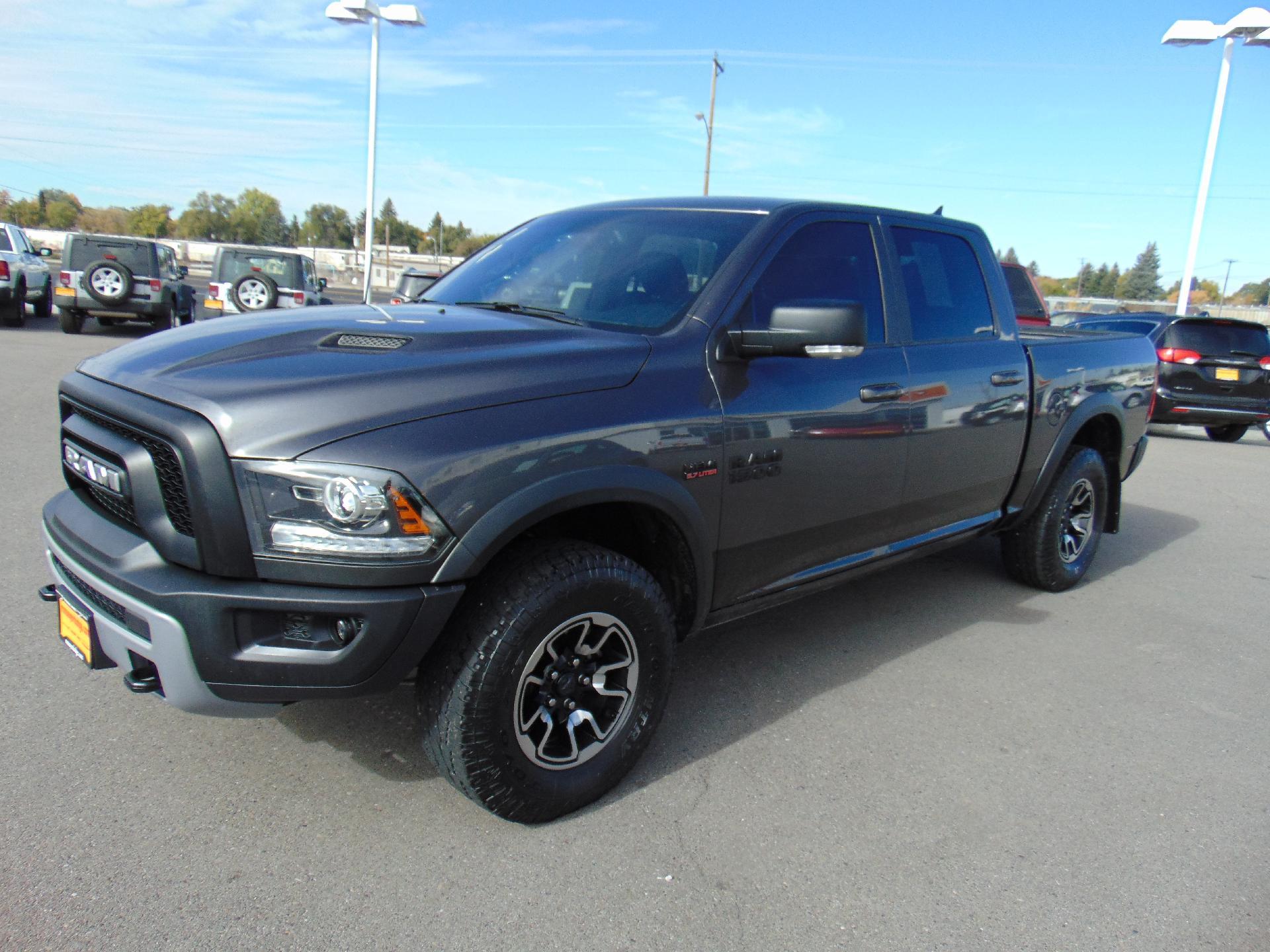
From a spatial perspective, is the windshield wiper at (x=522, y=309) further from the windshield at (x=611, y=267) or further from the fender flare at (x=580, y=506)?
the fender flare at (x=580, y=506)

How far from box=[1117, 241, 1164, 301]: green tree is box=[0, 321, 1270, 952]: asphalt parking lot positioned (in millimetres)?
119263

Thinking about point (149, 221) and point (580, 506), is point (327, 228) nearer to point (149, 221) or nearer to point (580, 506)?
point (149, 221)

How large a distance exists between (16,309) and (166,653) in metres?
17.2

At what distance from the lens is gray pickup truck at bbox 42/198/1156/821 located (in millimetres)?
2232

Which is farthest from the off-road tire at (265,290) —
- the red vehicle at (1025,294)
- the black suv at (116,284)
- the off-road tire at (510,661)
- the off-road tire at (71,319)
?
the off-road tire at (510,661)

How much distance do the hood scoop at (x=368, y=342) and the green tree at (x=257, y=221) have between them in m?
112

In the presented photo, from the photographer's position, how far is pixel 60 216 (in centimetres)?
10875

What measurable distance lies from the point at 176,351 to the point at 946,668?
10.6 feet

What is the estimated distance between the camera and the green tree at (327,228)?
124m

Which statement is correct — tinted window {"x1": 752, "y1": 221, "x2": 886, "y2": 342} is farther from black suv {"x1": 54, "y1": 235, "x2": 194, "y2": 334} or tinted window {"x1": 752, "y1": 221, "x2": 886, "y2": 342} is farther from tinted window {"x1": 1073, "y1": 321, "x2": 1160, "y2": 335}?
black suv {"x1": 54, "y1": 235, "x2": 194, "y2": 334}

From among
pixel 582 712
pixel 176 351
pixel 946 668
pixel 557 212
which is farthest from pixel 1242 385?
pixel 176 351

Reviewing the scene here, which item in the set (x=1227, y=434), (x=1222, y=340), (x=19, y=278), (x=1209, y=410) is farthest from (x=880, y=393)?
(x=19, y=278)

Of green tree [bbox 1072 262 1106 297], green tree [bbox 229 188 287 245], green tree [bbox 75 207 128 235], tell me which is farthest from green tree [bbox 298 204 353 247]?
green tree [bbox 1072 262 1106 297]

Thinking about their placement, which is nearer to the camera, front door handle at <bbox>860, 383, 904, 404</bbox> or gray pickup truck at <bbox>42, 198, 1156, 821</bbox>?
gray pickup truck at <bbox>42, 198, 1156, 821</bbox>
